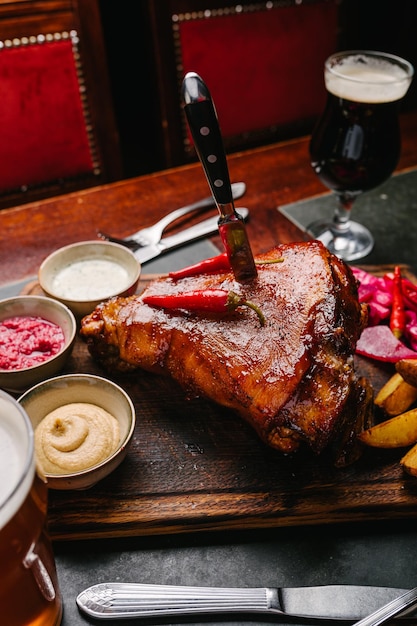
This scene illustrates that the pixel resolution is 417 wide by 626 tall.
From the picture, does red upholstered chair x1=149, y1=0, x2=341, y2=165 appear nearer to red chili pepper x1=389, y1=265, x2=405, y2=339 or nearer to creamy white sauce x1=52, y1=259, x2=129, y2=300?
creamy white sauce x1=52, y1=259, x2=129, y2=300

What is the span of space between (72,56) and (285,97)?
1197 millimetres

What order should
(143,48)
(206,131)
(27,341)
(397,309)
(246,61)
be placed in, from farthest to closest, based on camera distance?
(143,48) < (246,61) < (397,309) < (27,341) < (206,131)

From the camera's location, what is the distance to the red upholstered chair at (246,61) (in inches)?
122

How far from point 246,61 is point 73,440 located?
8.06 feet

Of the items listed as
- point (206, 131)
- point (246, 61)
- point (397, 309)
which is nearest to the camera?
point (206, 131)

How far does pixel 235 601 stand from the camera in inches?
51.4

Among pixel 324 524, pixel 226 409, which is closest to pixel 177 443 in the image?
pixel 226 409

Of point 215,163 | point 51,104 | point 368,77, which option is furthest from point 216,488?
point 51,104

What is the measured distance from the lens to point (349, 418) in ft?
5.24

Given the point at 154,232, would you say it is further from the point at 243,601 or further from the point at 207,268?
the point at 243,601

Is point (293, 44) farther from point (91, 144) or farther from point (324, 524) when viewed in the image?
point (324, 524)

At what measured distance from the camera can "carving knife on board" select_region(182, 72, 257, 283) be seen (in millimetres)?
1439

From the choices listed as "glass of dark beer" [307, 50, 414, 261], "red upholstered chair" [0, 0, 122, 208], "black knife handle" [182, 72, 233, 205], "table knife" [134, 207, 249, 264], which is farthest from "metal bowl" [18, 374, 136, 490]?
"red upholstered chair" [0, 0, 122, 208]

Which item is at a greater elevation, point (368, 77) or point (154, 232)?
point (368, 77)
